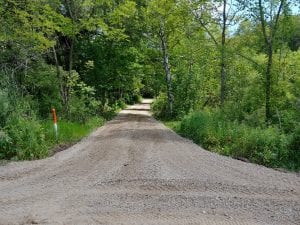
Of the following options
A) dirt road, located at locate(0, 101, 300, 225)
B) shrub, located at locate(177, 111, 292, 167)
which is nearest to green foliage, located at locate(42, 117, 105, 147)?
dirt road, located at locate(0, 101, 300, 225)

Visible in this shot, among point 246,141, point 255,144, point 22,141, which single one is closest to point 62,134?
point 22,141

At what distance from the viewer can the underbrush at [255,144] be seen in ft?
36.7

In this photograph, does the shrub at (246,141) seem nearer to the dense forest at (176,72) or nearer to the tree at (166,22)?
the dense forest at (176,72)

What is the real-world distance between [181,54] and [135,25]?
14.7ft

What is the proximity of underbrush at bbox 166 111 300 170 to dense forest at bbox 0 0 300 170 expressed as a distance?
0.03m

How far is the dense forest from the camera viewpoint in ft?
42.5

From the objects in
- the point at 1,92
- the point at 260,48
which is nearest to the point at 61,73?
the point at 1,92

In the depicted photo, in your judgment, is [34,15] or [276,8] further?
[34,15]

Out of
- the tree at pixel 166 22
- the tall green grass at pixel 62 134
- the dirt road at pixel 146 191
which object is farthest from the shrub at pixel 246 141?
the tree at pixel 166 22

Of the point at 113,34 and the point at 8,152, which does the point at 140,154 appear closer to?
the point at 8,152

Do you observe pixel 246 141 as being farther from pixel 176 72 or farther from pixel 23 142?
pixel 176 72

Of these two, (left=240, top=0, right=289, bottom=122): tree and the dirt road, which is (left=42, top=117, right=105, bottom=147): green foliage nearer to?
the dirt road

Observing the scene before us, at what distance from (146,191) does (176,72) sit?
77.7 feet

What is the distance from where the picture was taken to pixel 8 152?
11789 mm
